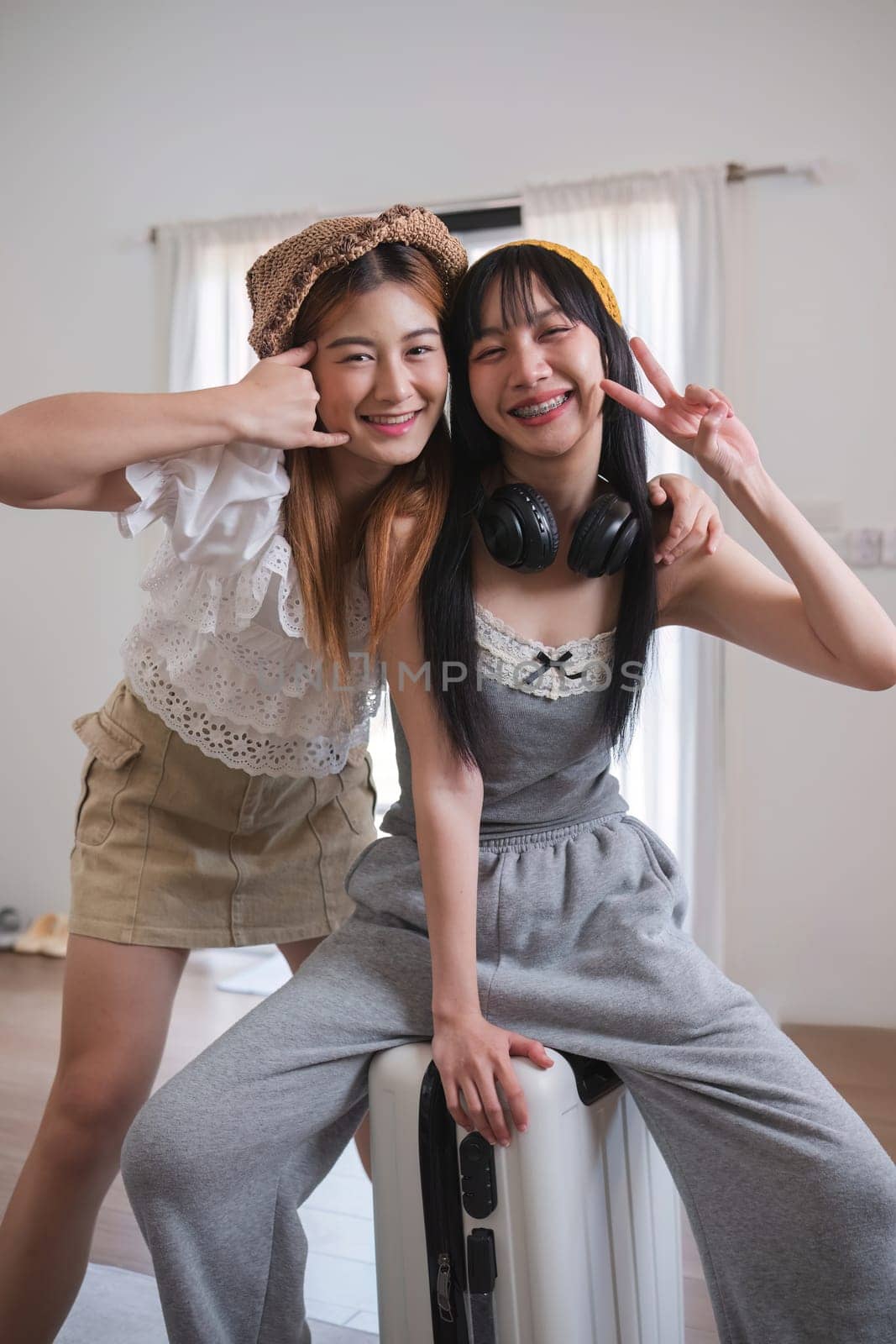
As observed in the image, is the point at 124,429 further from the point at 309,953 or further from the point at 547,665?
the point at 309,953

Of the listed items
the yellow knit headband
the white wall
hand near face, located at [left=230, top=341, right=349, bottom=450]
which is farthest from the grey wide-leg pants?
the white wall

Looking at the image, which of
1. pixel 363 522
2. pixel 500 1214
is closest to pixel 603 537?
pixel 363 522

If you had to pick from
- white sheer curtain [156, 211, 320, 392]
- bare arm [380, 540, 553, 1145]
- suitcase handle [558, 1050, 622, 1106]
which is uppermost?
white sheer curtain [156, 211, 320, 392]

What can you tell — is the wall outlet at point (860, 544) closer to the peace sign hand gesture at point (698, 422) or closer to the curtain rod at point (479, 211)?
the curtain rod at point (479, 211)

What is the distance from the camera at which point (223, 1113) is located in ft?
4.19

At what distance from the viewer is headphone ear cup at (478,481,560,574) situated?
139 centimetres

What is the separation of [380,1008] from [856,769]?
2252mm

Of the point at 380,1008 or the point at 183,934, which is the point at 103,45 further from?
the point at 380,1008

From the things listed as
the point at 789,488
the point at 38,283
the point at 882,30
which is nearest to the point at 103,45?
the point at 38,283

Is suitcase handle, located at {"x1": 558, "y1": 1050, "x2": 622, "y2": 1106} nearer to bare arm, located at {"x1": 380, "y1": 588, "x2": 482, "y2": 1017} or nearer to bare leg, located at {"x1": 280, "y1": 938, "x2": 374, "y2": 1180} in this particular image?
bare arm, located at {"x1": 380, "y1": 588, "x2": 482, "y2": 1017}

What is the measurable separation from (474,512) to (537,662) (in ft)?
0.69

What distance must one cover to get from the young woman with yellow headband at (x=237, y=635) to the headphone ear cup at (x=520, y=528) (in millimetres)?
88

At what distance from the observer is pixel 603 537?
141cm

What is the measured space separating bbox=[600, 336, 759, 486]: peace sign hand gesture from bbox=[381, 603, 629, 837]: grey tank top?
26cm
